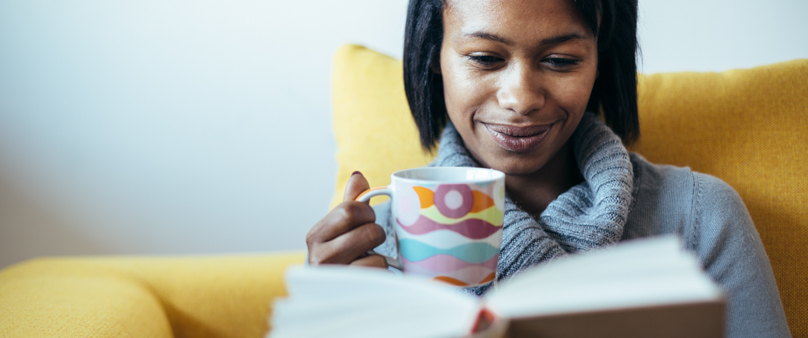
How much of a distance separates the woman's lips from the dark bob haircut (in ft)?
0.57

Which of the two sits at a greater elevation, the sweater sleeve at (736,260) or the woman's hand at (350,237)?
the woman's hand at (350,237)

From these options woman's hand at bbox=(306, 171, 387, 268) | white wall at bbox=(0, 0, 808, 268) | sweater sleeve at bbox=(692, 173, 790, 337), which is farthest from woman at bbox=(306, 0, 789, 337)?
white wall at bbox=(0, 0, 808, 268)

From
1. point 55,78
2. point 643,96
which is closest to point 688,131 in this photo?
point 643,96

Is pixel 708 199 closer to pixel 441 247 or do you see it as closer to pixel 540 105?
pixel 540 105

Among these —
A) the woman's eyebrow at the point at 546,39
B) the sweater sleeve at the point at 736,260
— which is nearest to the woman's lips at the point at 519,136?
the woman's eyebrow at the point at 546,39

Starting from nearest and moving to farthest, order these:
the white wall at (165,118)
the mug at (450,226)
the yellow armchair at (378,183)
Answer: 1. the mug at (450,226)
2. the yellow armchair at (378,183)
3. the white wall at (165,118)

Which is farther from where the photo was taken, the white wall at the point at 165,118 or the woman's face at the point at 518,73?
the white wall at the point at 165,118

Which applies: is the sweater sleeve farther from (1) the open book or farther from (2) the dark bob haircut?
(1) the open book

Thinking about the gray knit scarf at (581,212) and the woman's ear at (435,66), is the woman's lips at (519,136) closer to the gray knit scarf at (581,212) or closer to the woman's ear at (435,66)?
the gray knit scarf at (581,212)

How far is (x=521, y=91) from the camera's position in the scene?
0.72 meters

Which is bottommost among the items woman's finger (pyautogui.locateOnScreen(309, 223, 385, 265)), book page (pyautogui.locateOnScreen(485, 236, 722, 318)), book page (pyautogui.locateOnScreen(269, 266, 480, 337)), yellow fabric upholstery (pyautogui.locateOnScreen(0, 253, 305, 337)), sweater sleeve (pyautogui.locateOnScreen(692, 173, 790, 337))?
yellow fabric upholstery (pyautogui.locateOnScreen(0, 253, 305, 337))

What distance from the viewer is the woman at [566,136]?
2.30ft

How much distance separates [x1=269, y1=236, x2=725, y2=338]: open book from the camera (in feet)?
0.86

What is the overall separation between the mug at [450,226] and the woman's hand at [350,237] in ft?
0.12
